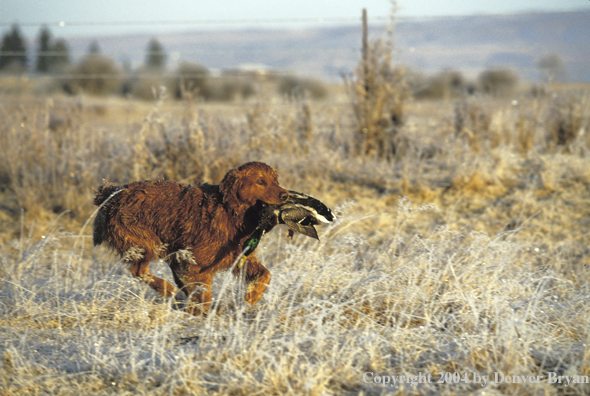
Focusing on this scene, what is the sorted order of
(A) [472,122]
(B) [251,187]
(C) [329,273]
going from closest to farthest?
1. (B) [251,187]
2. (C) [329,273]
3. (A) [472,122]

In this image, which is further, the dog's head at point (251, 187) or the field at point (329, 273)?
the dog's head at point (251, 187)

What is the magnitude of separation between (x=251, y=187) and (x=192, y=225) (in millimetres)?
437

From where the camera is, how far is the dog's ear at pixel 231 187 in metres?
2.98

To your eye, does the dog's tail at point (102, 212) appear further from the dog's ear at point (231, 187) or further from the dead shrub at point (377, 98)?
the dead shrub at point (377, 98)

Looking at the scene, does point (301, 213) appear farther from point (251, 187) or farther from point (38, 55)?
point (38, 55)

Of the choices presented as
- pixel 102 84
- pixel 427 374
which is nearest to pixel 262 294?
pixel 427 374

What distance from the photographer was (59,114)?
880 cm

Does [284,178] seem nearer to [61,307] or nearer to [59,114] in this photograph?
[61,307]

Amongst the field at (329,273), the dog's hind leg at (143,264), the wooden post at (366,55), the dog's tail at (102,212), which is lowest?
the field at (329,273)

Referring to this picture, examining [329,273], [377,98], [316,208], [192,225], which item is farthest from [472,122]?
[192,225]

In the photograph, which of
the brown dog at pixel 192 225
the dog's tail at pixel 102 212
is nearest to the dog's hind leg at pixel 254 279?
the brown dog at pixel 192 225

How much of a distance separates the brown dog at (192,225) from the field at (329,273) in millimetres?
182

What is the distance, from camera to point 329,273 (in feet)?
12.4

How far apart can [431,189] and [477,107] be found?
272cm
